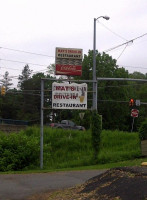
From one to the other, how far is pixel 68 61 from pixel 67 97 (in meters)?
2.50

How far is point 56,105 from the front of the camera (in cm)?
2198

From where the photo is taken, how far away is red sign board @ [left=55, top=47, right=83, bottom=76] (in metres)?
22.9

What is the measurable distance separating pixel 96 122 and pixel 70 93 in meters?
2.34

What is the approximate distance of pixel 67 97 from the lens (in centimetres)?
2200

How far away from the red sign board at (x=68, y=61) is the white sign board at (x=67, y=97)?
123 cm

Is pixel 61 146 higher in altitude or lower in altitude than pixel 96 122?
lower

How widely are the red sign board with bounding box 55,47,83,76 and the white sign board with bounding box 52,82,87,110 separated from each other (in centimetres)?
123

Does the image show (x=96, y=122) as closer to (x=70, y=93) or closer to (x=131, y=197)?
(x=70, y=93)

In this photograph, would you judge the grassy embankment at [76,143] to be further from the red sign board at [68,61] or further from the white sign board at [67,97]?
the red sign board at [68,61]

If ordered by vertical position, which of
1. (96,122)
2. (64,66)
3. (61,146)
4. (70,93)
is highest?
(64,66)

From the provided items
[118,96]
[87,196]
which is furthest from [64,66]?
[118,96]

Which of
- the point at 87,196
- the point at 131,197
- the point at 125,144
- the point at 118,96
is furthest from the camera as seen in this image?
the point at 118,96

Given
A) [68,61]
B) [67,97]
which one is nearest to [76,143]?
[68,61]

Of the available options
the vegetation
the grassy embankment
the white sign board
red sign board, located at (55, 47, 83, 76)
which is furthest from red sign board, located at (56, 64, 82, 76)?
the grassy embankment
